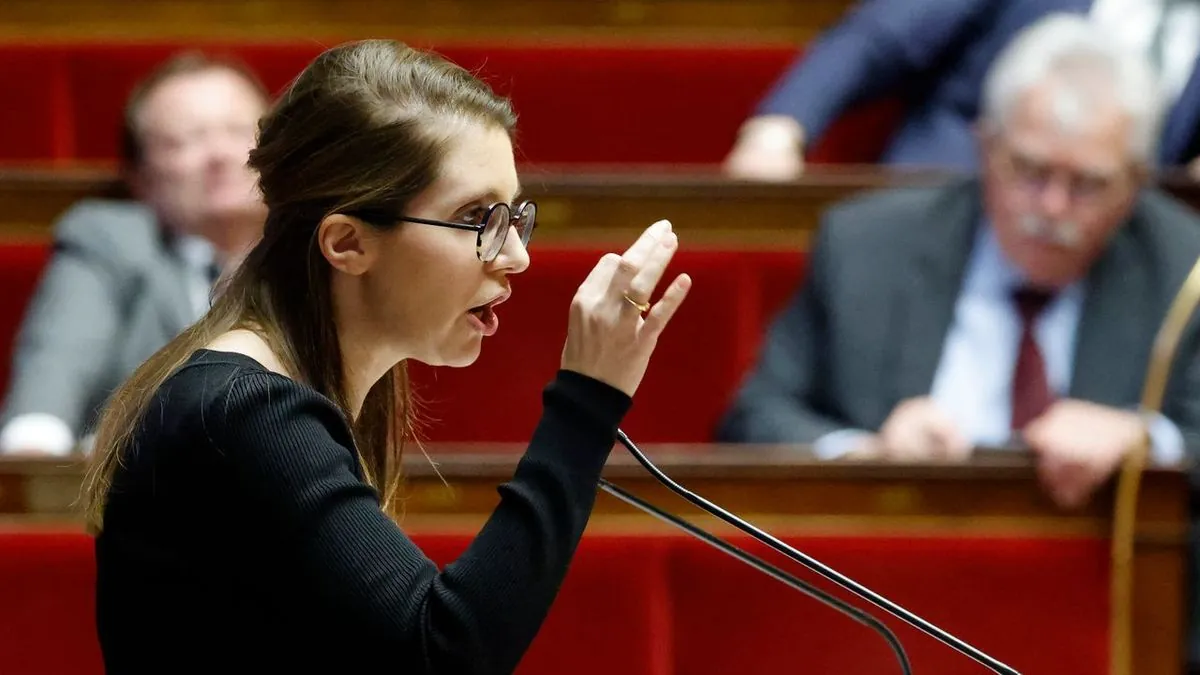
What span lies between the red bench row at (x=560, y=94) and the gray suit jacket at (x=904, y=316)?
0.24 meters

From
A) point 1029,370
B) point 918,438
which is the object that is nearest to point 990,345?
point 1029,370

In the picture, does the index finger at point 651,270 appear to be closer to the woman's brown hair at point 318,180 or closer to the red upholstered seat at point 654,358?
the woman's brown hair at point 318,180

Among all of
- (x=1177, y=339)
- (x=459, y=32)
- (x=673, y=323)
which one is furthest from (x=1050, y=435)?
(x=459, y=32)

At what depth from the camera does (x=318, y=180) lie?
405mm

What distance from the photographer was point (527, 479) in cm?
37

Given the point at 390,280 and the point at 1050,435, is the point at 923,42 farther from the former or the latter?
the point at 390,280

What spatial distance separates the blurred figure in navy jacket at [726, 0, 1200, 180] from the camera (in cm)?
103

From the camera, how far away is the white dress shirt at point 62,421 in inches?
32.2

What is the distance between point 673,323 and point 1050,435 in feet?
0.97

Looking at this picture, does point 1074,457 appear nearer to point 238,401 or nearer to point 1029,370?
point 1029,370

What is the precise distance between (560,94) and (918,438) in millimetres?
434

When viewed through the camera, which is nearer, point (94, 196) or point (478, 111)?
point (478, 111)

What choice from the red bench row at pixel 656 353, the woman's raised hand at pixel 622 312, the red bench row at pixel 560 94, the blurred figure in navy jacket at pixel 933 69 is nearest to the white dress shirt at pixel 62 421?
the red bench row at pixel 656 353

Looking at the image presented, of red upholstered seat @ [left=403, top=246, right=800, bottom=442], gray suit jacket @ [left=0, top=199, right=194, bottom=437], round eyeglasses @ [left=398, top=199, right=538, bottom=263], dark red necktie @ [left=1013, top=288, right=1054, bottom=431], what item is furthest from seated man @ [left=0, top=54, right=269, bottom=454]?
round eyeglasses @ [left=398, top=199, right=538, bottom=263]
